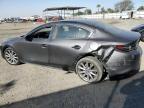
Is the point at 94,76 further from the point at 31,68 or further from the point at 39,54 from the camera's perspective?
the point at 31,68

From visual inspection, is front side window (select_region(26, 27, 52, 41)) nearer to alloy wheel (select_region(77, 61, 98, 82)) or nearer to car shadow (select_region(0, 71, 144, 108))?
alloy wheel (select_region(77, 61, 98, 82))

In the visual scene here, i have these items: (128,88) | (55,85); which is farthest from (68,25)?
(128,88)

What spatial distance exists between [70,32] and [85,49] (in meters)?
0.74

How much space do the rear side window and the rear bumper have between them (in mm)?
1000

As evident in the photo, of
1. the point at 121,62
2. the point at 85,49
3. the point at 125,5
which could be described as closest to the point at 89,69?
the point at 85,49

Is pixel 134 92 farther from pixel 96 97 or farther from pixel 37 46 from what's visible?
pixel 37 46

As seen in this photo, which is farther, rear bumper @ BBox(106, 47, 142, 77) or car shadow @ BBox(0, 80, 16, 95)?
car shadow @ BBox(0, 80, 16, 95)

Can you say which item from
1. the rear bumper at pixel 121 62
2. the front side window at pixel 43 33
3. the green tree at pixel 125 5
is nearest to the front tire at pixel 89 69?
the rear bumper at pixel 121 62

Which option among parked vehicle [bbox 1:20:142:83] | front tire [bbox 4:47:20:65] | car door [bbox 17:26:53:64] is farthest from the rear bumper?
front tire [bbox 4:47:20:65]

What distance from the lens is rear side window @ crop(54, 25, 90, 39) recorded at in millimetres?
6559

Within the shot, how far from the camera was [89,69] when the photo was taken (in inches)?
252

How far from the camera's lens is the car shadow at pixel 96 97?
4.99m

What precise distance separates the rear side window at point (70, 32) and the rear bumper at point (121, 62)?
1000 millimetres

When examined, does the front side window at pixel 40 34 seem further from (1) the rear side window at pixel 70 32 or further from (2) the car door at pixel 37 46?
(1) the rear side window at pixel 70 32
